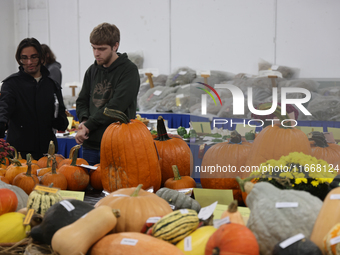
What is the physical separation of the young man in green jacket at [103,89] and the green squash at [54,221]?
3.76 ft

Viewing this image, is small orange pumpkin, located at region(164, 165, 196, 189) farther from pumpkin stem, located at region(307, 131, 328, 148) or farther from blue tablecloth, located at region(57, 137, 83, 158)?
blue tablecloth, located at region(57, 137, 83, 158)

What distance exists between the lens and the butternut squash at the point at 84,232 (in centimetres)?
96

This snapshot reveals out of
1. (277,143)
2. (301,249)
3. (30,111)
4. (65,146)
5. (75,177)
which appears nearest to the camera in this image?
(301,249)

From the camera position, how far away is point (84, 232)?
0.98 m

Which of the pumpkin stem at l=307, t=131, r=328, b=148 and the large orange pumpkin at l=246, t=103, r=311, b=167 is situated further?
the pumpkin stem at l=307, t=131, r=328, b=148

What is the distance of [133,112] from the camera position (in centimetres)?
239

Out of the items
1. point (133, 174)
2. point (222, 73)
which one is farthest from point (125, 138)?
point (222, 73)

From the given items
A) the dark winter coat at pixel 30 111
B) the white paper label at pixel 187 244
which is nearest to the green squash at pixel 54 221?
the white paper label at pixel 187 244

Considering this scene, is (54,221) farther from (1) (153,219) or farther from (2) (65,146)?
(2) (65,146)

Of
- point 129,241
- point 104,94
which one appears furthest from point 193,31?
point 129,241

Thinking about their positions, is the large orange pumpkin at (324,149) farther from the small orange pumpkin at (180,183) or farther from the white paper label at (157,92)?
the white paper label at (157,92)

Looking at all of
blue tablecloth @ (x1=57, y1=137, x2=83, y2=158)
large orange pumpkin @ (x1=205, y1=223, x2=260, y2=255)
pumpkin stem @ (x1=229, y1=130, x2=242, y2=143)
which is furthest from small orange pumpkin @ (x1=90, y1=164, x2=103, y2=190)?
blue tablecloth @ (x1=57, y1=137, x2=83, y2=158)

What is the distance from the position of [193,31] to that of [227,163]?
718 centimetres

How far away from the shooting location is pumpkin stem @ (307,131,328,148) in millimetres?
1579
